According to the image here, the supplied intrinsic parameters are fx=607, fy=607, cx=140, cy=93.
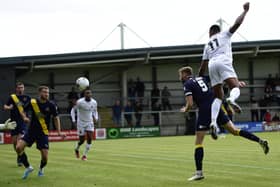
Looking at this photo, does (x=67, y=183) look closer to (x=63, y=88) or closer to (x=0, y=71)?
(x=0, y=71)

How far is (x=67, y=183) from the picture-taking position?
12.4 meters

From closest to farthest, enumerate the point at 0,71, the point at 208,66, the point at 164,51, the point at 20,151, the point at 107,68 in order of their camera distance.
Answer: the point at 208,66
the point at 20,151
the point at 0,71
the point at 164,51
the point at 107,68

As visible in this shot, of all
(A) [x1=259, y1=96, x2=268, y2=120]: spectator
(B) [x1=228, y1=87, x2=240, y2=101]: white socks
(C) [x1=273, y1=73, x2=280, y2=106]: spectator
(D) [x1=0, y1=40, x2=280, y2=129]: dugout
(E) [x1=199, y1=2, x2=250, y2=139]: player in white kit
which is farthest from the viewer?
(C) [x1=273, y1=73, x2=280, y2=106]: spectator

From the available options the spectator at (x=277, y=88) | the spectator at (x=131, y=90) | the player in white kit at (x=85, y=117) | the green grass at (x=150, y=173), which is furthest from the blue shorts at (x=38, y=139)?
the spectator at (x=277, y=88)

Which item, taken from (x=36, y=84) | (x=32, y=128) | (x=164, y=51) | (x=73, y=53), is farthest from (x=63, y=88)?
(x=32, y=128)

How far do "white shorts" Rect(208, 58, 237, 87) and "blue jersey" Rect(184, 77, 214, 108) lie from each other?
0.89 ft

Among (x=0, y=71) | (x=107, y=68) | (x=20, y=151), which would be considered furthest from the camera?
(x=107, y=68)

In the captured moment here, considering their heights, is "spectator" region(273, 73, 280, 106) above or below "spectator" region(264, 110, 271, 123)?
above

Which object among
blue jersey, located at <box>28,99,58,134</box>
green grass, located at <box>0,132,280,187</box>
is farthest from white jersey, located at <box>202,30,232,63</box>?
blue jersey, located at <box>28,99,58,134</box>

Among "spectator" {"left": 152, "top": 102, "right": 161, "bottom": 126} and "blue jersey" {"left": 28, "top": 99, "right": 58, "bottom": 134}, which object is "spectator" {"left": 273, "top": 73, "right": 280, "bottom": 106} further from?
"blue jersey" {"left": 28, "top": 99, "right": 58, "bottom": 134}

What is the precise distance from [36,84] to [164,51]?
1011 centimetres

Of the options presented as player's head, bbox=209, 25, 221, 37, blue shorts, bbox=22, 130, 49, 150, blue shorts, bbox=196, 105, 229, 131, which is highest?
player's head, bbox=209, 25, 221, 37

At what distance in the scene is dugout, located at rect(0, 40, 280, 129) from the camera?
4303 cm

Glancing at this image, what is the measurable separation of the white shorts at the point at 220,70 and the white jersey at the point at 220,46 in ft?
0.28
